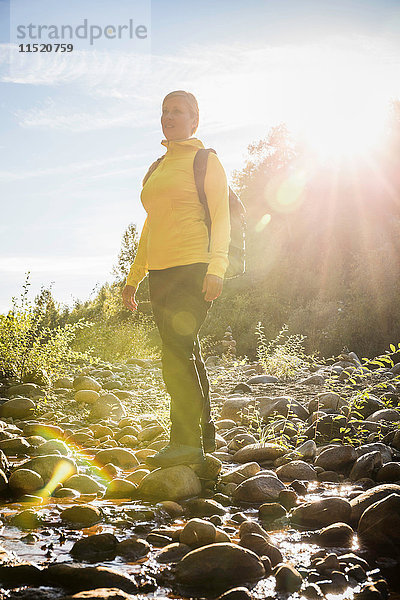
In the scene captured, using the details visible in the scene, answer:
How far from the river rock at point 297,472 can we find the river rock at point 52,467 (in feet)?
4.18

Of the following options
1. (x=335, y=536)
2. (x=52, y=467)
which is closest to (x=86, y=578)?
(x=335, y=536)

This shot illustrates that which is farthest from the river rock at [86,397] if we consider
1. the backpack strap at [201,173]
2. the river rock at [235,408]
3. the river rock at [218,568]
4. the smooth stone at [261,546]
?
the river rock at [218,568]

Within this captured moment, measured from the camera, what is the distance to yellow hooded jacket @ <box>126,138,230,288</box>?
2.95 m

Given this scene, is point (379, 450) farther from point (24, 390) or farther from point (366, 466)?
point (24, 390)

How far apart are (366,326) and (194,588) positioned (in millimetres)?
11332

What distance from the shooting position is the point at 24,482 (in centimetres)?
279

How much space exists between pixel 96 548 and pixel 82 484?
0.89m

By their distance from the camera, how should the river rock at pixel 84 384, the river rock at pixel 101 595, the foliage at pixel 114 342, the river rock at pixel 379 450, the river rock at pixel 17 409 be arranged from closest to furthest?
the river rock at pixel 101 595, the river rock at pixel 379 450, the river rock at pixel 17 409, the river rock at pixel 84 384, the foliage at pixel 114 342

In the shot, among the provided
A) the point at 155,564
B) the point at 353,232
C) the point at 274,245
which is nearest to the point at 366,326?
the point at 353,232

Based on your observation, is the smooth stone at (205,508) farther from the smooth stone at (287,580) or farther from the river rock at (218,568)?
the smooth stone at (287,580)

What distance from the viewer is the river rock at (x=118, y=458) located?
350cm

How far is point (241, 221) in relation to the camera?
3322 millimetres

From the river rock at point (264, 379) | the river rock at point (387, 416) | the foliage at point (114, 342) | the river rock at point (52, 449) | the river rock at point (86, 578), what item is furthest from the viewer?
the foliage at point (114, 342)

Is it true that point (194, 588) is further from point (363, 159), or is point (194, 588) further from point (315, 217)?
point (363, 159)
